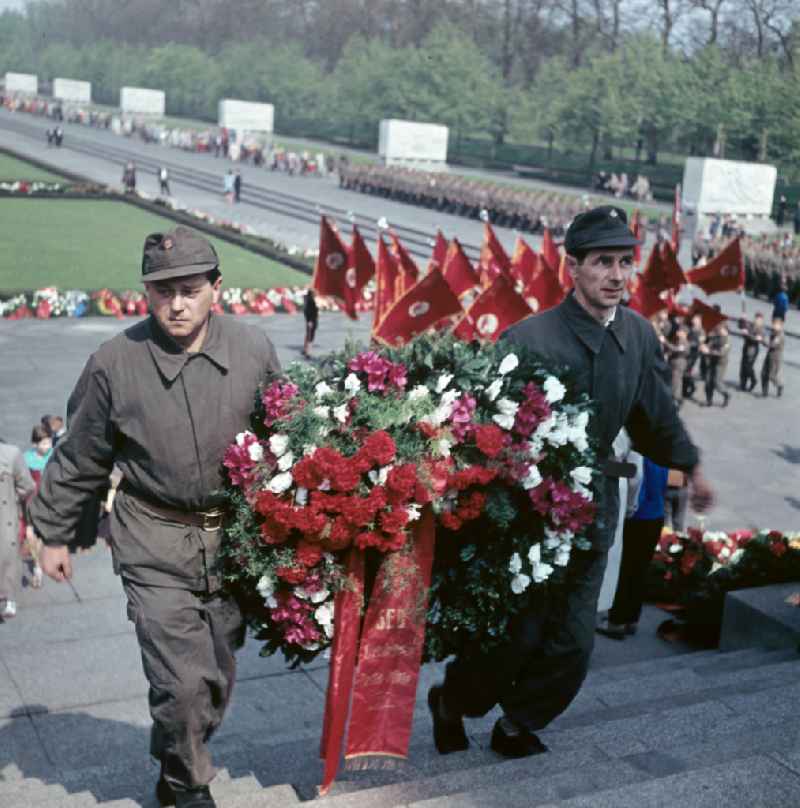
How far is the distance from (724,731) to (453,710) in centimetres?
90

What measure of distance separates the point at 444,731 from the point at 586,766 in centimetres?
72

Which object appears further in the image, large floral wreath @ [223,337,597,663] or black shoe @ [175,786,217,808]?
black shoe @ [175,786,217,808]

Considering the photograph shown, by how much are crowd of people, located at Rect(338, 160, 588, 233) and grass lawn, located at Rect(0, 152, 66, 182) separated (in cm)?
1139

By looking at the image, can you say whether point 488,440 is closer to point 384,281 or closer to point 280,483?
point 280,483

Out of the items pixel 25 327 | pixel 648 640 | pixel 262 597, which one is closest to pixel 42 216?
pixel 25 327

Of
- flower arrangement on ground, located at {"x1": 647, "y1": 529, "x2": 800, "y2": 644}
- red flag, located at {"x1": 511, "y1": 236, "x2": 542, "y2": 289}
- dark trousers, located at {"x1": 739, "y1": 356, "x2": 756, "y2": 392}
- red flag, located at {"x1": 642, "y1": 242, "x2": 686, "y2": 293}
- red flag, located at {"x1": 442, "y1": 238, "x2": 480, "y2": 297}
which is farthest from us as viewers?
dark trousers, located at {"x1": 739, "y1": 356, "x2": 756, "y2": 392}

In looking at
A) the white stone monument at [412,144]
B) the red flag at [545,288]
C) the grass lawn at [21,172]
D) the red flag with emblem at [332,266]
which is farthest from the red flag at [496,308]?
the white stone monument at [412,144]

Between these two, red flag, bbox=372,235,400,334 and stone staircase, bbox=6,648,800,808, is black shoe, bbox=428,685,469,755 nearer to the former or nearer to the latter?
stone staircase, bbox=6,648,800,808

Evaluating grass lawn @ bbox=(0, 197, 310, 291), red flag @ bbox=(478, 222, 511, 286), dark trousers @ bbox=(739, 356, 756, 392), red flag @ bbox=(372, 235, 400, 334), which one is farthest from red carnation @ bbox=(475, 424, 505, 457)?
grass lawn @ bbox=(0, 197, 310, 291)

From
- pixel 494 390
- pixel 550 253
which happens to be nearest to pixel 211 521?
pixel 494 390

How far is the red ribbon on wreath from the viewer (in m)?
3.86

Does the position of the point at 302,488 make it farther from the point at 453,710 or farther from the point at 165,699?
the point at 453,710

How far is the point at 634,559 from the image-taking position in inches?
261

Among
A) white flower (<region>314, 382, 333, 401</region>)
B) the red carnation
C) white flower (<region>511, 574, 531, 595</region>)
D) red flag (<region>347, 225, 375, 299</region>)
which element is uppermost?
white flower (<region>314, 382, 333, 401</region>)
